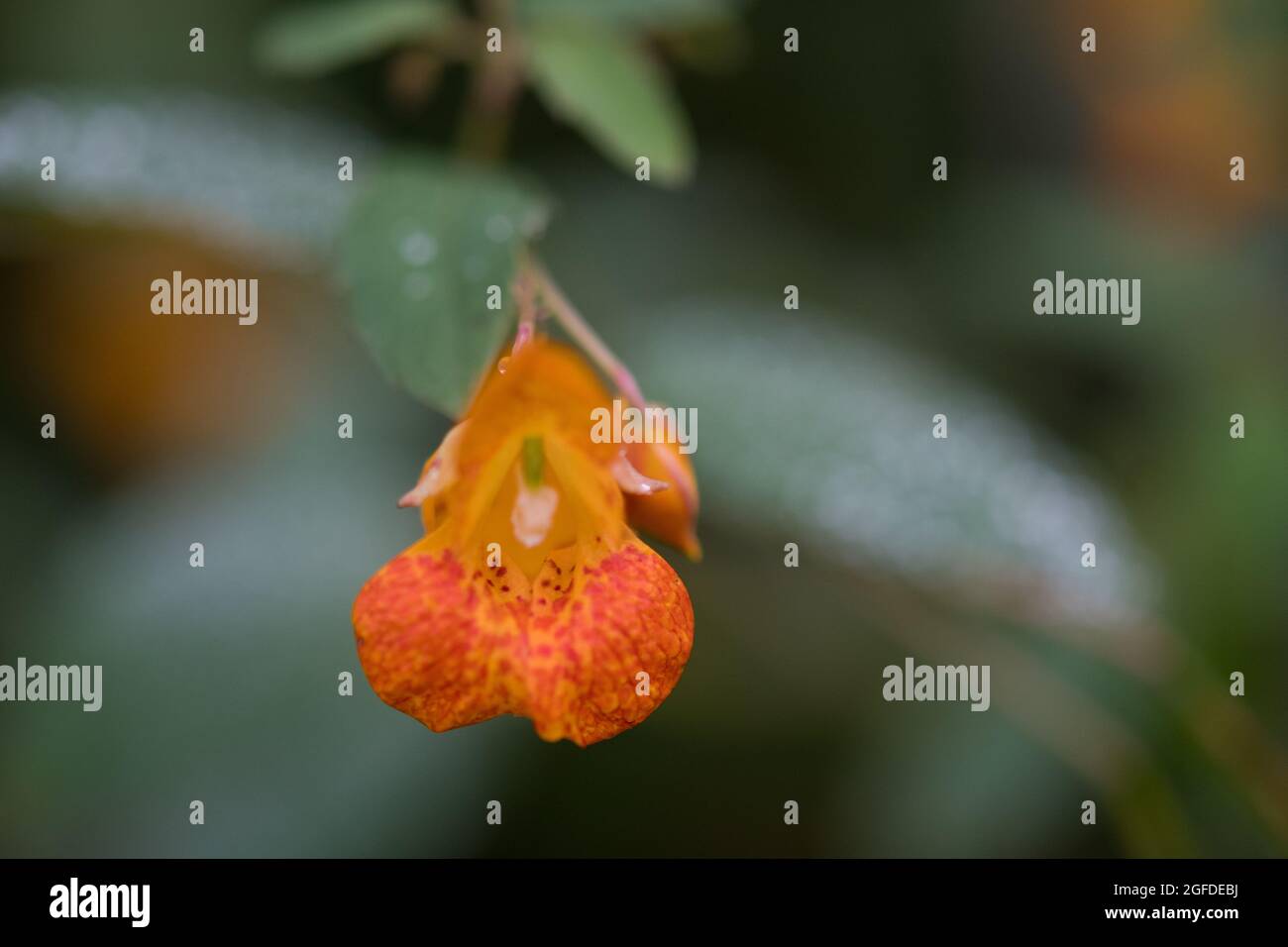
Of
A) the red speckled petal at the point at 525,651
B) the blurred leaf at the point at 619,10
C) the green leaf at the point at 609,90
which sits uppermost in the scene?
the blurred leaf at the point at 619,10

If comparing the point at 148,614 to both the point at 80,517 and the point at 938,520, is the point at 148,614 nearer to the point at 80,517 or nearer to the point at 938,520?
the point at 80,517

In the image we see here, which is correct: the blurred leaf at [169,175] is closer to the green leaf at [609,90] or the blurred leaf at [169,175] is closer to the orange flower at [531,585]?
the green leaf at [609,90]

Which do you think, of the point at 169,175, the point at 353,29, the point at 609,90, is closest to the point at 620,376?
the point at 609,90

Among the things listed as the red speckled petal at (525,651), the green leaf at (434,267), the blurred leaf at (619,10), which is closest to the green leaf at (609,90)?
the blurred leaf at (619,10)

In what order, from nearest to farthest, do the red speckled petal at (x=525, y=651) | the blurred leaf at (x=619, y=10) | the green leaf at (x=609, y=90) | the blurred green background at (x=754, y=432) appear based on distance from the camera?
the red speckled petal at (x=525, y=651), the green leaf at (x=609, y=90), the blurred leaf at (x=619, y=10), the blurred green background at (x=754, y=432)

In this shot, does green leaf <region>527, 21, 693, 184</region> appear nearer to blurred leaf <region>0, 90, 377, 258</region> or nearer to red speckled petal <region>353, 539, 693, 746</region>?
blurred leaf <region>0, 90, 377, 258</region>

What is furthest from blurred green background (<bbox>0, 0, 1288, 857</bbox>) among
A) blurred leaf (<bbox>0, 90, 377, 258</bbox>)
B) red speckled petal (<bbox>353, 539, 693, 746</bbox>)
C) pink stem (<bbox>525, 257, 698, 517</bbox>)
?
red speckled petal (<bbox>353, 539, 693, 746</bbox>)
